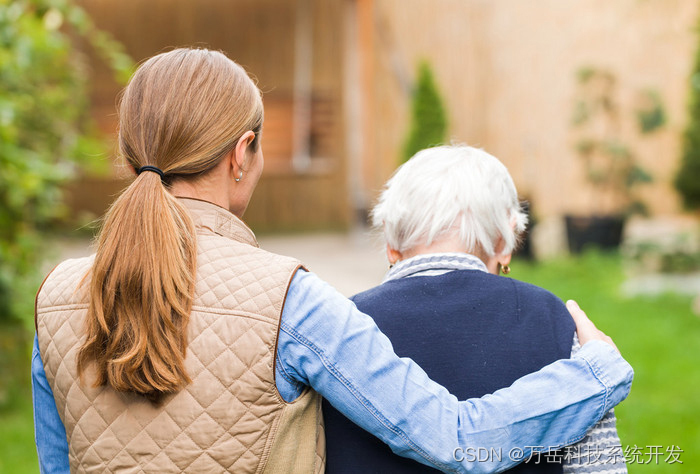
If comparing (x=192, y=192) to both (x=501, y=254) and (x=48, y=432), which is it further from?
(x=501, y=254)

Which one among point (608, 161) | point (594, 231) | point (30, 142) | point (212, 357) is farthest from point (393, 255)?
point (608, 161)

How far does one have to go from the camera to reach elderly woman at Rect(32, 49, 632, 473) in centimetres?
125

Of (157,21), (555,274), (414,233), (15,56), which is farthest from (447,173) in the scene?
(157,21)

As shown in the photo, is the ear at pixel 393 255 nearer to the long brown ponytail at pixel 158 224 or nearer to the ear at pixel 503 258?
the ear at pixel 503 258

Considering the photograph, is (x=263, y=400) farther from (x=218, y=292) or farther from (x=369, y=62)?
(x=369, y=62)

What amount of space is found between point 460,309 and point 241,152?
0.55 metres

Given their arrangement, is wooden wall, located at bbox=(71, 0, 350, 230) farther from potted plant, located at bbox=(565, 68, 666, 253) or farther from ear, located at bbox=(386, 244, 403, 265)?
ear, located at bbox=(386, 244, 403, 265)

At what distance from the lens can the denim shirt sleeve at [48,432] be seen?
1466mm

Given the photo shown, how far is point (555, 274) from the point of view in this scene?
7.89 metres

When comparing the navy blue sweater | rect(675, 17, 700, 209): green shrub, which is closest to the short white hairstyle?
the navy blue sweater

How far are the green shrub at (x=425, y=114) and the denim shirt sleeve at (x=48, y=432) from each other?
8.14m

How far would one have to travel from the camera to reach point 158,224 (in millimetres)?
1269

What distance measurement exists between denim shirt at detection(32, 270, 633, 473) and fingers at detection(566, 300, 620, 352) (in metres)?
0.14

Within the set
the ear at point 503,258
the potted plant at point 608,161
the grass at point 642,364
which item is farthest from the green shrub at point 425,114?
the ear at point 503,258
